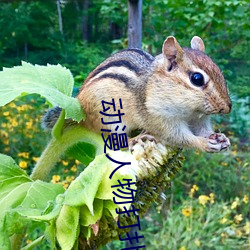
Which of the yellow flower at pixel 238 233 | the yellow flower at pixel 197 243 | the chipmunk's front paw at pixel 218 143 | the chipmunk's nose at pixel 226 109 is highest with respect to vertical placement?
the chipmunk's nose at pixel 226 109

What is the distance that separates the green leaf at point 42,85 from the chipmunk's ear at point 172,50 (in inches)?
6.1

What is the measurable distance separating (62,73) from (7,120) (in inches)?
85.0

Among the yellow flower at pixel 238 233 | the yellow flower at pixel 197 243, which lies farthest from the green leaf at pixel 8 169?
the yellow flower at pixel 238 233

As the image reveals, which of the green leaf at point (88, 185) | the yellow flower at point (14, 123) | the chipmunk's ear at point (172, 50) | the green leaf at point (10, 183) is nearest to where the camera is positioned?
the green leaf at point (88, 185)

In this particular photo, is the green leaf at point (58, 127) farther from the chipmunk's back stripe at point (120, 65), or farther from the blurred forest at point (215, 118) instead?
the blurred forest at point (215, 118)

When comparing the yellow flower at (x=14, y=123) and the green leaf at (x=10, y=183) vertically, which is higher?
the green leaf at (x=10, y=183)

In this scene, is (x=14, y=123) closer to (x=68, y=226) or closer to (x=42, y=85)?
(x=42, y=85)

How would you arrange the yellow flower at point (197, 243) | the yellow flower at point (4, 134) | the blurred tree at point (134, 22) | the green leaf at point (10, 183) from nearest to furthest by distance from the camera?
the green leaf at point (10, 183)
the blurred tree at point (134, 22)
the yellow flower at point (197, 243)
the yellow flower at point (4, 134)

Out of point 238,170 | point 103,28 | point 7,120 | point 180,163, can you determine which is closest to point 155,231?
point 238,170

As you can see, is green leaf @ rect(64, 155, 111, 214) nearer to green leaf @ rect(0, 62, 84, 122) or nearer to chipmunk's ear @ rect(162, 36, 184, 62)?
green leaf @ rect(0, 62, 84, 122)

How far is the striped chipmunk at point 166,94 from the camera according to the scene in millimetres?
634

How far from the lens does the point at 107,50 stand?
366 cm

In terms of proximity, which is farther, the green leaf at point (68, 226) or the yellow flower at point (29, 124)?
the yellow flower at point (29, 124)

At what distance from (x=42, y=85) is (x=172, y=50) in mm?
224
